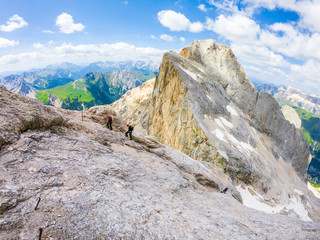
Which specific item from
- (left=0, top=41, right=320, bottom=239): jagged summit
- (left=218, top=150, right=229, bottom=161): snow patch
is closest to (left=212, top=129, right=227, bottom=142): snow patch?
(left=218, top=150, right=229, bottom=161): snow patch

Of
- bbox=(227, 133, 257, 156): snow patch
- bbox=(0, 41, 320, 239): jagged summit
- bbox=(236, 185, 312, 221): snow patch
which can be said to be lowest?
bbox=(236, 185, 312, 221): snow patch

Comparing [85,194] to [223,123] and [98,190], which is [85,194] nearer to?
[98,190]

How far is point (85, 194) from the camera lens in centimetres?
900

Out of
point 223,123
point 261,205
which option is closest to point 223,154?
point 261,205

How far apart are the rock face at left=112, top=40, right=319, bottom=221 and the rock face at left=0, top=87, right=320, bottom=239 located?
23.5m

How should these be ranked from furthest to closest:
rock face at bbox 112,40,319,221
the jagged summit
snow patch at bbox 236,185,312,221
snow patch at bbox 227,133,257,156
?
1. snow patch at bbox 227,133,257,156
2. rock face at bbox 112,40,319,221
3. snow patch at bbox 236,185,312,221
4. the jagged summit

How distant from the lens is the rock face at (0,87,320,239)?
24.4ft

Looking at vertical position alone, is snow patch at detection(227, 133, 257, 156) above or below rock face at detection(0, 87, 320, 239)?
below

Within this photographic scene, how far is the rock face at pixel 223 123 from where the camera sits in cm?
3925

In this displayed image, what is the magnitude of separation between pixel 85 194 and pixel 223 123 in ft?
148

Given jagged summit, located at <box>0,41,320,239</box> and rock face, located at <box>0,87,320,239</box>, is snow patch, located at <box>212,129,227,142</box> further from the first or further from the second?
rock face, located at <box>0,87,320,239</box>

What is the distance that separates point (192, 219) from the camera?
427 inches

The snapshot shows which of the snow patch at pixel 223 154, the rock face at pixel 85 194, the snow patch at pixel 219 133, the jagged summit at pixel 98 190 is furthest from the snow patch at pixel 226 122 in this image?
the rock face at pixel 85 194

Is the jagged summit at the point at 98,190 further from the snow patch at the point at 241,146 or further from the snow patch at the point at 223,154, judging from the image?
→ the snow patch at the point at 241,146
